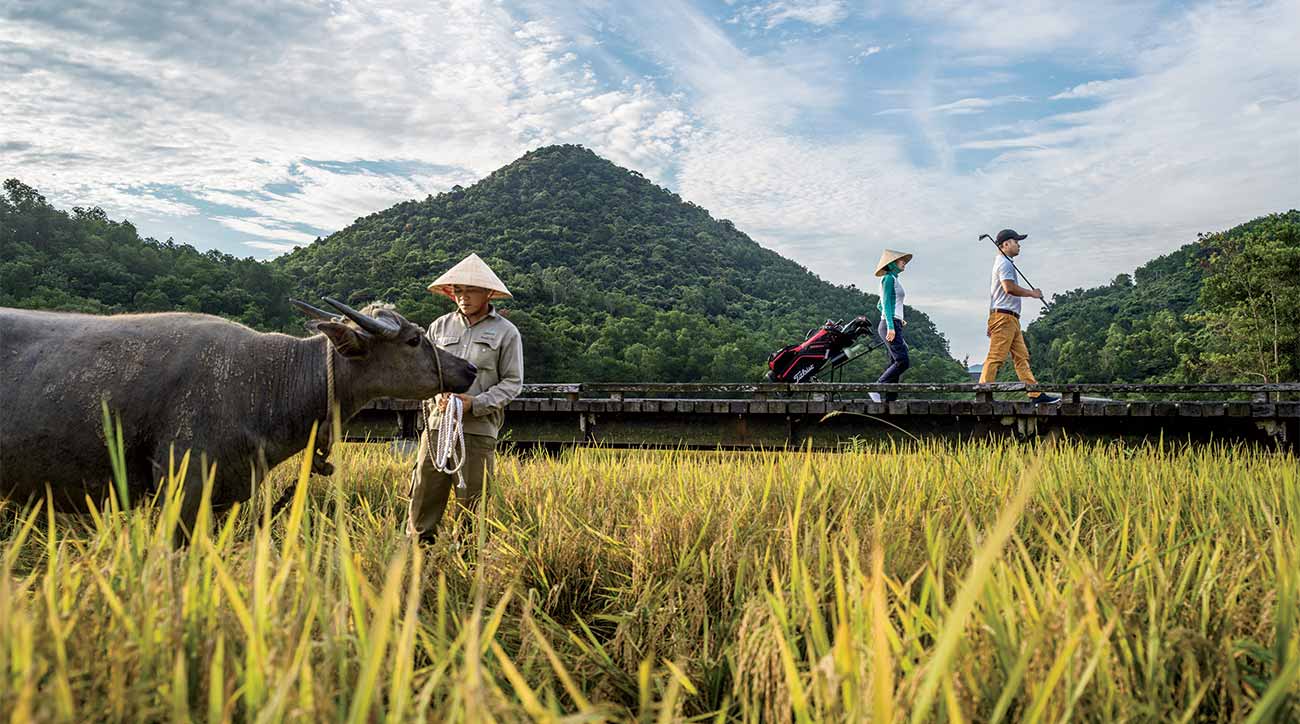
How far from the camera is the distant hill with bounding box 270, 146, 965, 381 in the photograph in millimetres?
48562

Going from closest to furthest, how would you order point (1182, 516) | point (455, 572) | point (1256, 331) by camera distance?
1. point (455, 572)
2. point (1182, 516)
3. point (1256, 331)

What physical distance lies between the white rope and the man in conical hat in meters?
0.09

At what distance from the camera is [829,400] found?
9609mm

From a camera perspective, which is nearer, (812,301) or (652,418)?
(652,418)

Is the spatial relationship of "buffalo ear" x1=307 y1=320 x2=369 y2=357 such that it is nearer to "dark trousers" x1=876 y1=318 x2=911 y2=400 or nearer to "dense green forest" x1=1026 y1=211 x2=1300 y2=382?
"dark trousers" x1=876 y1=318 x2=911 y2=400

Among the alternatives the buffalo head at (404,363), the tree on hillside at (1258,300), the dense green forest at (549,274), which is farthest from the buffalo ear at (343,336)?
the tree on hillside at (1258,300)

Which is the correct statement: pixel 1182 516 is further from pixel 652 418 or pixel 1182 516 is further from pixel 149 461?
pixel 652 418

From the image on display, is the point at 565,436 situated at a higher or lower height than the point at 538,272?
A: lower

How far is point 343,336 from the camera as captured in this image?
150 inches

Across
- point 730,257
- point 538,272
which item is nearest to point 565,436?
point 538,272

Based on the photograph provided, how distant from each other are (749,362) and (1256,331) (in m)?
27.2

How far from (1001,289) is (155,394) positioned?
8236mm

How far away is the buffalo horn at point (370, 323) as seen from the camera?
3.83 meters

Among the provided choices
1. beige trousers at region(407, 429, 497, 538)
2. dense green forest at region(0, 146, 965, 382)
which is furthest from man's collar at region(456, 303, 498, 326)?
dense green forest at region(0, 146, 965, 382)
